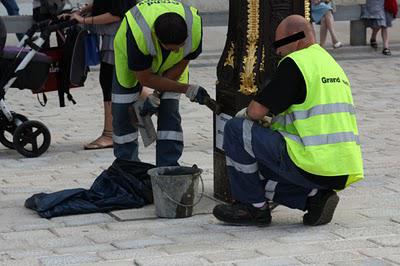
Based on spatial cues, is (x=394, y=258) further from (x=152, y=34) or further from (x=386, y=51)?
(x=386, y=51)

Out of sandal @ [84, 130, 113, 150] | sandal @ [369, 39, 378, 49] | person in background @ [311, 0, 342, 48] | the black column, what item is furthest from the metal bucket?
sandal @ [369, 39, 378, 49]

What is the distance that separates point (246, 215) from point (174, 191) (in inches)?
19.5

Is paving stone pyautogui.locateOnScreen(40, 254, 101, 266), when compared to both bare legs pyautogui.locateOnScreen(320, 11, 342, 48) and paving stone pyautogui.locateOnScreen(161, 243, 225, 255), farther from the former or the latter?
bare legs pyautogui.locateOnScreen(320, 11, 342, 48)

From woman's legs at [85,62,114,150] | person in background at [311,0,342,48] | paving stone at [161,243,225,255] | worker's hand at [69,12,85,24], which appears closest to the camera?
paving stone at [161,243,225,255]

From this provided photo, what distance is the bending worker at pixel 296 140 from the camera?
6383mm

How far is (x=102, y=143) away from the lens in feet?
30.9

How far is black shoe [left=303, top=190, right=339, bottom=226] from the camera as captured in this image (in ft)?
A: 21.6

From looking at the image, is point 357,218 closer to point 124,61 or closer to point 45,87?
point 124,61

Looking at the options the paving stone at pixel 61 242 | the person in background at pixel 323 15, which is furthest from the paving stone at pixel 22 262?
the person in background at pixel 323 15

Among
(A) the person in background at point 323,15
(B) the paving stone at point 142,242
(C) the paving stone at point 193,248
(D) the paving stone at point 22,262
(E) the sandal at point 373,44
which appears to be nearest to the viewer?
(D) the paving stone at point 22,262

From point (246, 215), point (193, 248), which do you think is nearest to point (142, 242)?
point (193, 248)

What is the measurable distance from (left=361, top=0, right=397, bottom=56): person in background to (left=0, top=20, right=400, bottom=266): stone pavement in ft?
17.7

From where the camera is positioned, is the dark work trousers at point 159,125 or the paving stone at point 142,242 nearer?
the paving stone at point 142,242

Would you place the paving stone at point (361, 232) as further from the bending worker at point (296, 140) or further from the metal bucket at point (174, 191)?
the metal bucket at point (174, 191)
